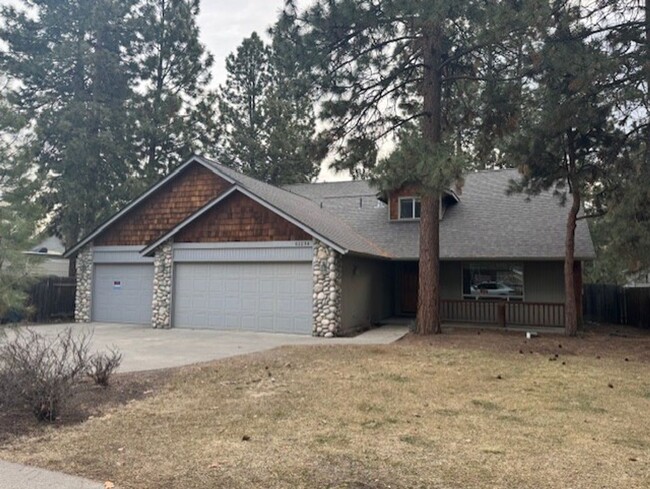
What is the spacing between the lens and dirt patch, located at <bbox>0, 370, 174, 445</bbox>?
5.29m

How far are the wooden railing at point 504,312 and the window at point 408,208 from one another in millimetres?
3651

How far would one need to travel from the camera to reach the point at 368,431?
5137 mm

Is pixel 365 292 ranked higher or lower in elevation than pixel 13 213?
lower

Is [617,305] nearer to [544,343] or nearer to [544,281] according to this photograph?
[544,281]

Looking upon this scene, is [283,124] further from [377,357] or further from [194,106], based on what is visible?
[377,357]

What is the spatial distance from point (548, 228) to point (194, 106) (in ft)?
70.9

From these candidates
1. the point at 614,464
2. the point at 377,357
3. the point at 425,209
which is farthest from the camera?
the point at 425,209

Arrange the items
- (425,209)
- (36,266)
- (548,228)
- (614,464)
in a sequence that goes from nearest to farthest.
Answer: (614,464) < (36,266) < (425,209) < (548,228)

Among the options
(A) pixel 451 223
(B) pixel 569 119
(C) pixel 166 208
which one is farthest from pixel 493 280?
(C) pixel 166 208

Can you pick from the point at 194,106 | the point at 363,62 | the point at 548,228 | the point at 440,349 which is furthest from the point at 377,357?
the point at 194,106

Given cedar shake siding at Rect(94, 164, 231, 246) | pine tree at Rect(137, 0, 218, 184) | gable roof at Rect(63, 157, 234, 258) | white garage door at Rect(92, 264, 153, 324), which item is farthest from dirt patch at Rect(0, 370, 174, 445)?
pine tree at Rect(137, 0, 218, 184)

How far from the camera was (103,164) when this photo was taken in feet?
81.4

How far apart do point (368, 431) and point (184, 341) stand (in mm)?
8649

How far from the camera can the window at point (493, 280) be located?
16.9m
